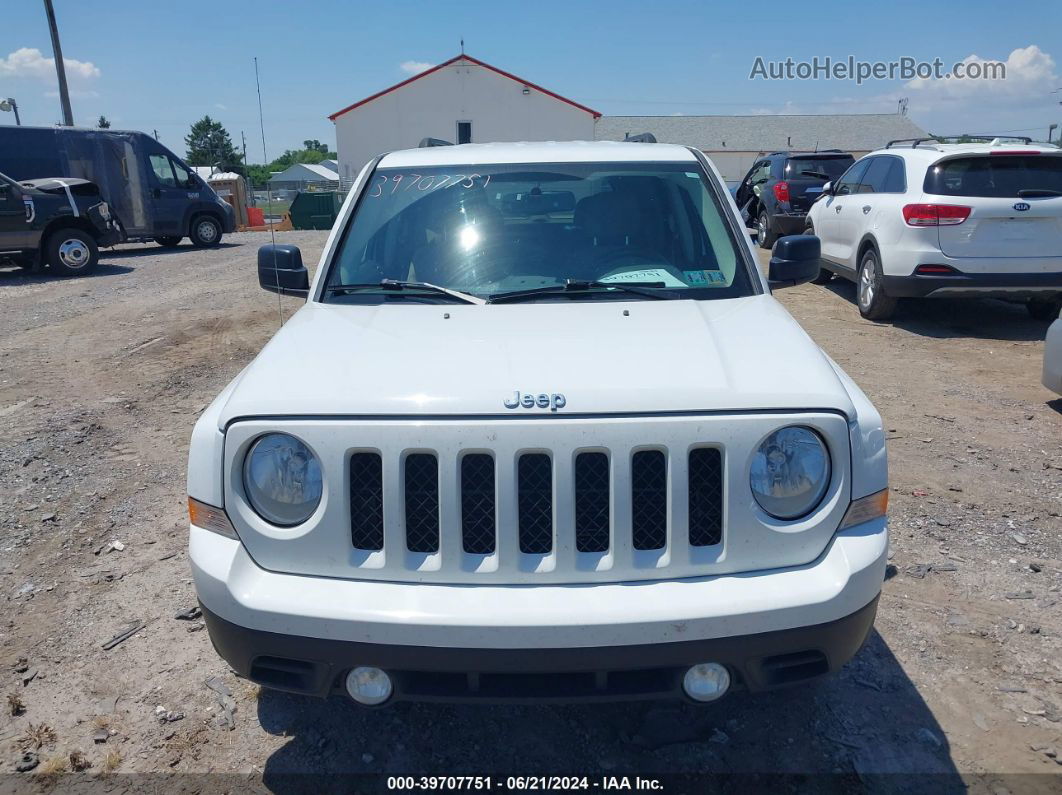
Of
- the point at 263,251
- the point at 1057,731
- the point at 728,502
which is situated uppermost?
the point at 263,251

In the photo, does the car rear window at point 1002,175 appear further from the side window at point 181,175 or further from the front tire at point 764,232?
the side window at point 181,175

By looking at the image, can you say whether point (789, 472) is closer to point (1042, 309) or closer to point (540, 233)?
point (540, 233)

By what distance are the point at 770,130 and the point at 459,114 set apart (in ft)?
91.1

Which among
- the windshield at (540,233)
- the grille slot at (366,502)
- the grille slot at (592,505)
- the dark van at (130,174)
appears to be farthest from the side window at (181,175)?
the grille slot at (592,505)

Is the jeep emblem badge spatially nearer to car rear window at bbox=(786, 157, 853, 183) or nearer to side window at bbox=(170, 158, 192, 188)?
car rear window at bbox=(786, 157, 853, 183)

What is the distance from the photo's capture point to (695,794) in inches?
99.5

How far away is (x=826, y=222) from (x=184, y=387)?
8.08 metres

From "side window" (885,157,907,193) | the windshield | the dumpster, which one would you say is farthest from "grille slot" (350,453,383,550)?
the dumpster

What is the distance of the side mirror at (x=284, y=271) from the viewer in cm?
384

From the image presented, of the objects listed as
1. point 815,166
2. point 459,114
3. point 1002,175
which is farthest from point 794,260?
point 459,114

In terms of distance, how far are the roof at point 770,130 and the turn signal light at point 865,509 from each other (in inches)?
2131

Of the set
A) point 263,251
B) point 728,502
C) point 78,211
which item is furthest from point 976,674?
point 78,211

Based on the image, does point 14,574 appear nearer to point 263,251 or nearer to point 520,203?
point 263,251

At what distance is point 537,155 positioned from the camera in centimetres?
396
